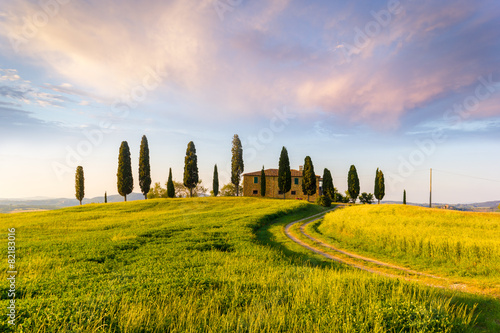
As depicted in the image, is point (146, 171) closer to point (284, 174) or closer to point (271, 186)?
point (271, 186)

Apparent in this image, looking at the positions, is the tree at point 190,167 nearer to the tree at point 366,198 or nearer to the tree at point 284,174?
the tree at point 284,174

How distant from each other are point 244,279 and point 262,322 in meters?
3.13

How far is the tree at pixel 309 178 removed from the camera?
195ft

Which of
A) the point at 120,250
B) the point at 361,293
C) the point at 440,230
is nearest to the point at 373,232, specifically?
the point at 440,230

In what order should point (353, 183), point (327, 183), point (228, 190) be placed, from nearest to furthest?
point (327, 183)
point (353, 183)
point (228, 190)

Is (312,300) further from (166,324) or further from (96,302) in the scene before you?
(96,302)

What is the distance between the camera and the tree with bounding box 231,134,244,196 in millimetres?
66875

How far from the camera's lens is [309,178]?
59281 mm

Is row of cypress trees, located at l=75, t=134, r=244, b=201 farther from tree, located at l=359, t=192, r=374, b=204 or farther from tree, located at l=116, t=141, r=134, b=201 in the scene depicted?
tree, located at l=359, t=192, r=374, b=204

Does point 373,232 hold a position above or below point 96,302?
below

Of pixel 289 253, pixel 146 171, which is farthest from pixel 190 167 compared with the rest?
pixel 289 253

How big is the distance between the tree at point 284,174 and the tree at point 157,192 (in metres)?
36.5

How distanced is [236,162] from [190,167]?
13.6m

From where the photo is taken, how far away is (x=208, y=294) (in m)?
7.06
